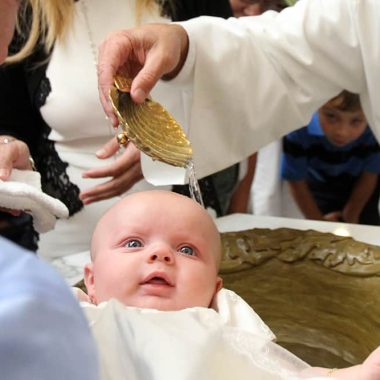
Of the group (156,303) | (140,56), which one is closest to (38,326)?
(156,303)

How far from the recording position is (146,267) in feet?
2.38

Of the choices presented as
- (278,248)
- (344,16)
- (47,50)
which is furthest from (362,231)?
(47,50)

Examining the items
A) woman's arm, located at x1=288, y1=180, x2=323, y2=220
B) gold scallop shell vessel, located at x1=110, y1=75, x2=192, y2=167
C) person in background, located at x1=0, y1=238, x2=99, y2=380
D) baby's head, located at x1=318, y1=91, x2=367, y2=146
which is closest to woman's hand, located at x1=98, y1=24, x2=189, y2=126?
gold scallop shell vessel, located at x1=110, y1=75, x2=192, y2=167

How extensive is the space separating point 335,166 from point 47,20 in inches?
34.3

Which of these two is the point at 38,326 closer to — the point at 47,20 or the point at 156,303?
the point at 156,303

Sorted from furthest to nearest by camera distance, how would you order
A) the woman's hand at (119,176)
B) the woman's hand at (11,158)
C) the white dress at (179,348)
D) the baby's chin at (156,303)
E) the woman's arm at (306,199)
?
the woman's arm at (306,199) < the woman's hand at (119,176) < the woman's hand at (11,158) < the baby's chin at (156,303) < the white dress at (179,348)

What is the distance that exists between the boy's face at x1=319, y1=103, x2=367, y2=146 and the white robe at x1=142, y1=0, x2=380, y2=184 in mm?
500

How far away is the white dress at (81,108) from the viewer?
1145mm

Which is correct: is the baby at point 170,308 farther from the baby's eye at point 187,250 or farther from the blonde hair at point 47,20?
the blonde hair at point 47,20

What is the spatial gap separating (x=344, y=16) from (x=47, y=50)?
501 mm

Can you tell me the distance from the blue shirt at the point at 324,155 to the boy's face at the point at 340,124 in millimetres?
13

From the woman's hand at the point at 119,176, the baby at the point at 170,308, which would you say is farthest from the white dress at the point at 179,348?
the woman's hand at the point at 119,176

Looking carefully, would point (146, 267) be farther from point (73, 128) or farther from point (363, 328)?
point (73, 128)

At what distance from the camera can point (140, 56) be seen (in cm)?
94
